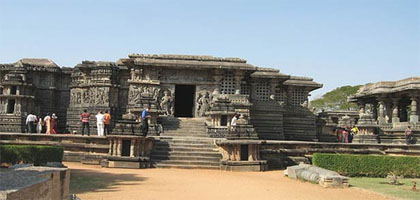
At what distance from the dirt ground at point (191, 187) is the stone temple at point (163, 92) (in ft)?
24.4

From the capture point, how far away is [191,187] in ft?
34.2

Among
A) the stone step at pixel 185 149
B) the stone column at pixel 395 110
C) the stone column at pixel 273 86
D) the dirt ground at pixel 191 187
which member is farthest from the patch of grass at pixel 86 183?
the stone column at pixel 395 110

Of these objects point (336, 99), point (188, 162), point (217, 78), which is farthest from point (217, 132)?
point (336, 99)

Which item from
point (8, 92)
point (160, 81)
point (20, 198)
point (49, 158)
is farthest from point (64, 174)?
point (8, 92)

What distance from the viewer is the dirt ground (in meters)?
9.16

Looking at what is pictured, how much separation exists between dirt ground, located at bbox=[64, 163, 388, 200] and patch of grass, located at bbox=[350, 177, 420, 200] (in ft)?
1.70

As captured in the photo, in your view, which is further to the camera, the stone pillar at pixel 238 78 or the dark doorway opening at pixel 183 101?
the dark doorway opening at pixel 183 101

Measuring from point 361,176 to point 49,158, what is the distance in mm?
10655

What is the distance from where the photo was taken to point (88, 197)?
8406mm

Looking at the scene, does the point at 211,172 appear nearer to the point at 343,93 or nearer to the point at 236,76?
the point at 236,76

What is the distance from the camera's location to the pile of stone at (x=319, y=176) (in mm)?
11094

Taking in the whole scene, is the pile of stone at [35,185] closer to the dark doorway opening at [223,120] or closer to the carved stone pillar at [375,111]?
the dark doorway opening at [223,120]

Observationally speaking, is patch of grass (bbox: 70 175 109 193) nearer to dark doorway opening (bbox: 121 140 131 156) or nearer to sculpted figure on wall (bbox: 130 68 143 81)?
dark doorway opening (bbox: 121 140 131 156)

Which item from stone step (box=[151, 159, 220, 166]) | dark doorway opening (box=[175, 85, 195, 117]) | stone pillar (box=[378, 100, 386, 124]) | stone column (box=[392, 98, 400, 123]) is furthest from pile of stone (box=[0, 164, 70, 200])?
stone pillar (box=[378, 100, 386, 124])
